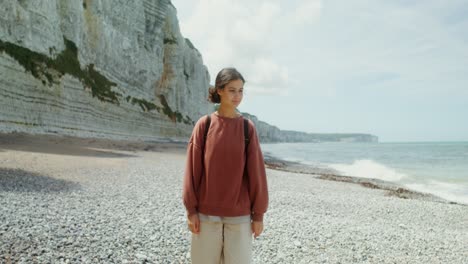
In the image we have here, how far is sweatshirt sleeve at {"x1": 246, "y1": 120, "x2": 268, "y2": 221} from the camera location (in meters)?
3.59

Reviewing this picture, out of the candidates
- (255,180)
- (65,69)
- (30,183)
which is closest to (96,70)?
(65,69)

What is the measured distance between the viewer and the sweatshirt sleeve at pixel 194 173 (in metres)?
3.58

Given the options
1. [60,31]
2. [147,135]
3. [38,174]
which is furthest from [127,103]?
[38,174]

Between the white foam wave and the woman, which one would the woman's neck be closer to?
the woman

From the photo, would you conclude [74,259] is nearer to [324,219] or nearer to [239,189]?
[239,189]

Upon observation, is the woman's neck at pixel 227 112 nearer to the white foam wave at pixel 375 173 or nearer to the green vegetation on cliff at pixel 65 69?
the green vegetation on cliff at pixel 65 69

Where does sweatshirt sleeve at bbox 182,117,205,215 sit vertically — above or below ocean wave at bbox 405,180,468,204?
above

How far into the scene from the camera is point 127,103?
153ft

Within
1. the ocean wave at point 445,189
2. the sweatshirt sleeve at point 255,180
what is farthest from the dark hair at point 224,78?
the ocean wave at point 445,189

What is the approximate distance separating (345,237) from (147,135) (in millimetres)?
44160

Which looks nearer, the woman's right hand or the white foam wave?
the woman's right hand

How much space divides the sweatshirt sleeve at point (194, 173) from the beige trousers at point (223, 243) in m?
0.22

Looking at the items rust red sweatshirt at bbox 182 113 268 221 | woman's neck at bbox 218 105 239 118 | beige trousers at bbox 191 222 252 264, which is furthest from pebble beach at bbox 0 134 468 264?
woman's neck at bbox 218 105 239 118

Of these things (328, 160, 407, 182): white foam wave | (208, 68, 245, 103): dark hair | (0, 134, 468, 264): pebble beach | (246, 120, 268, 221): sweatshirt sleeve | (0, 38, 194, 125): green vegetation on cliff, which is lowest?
(328, 160, 407, 182): white foam wave
